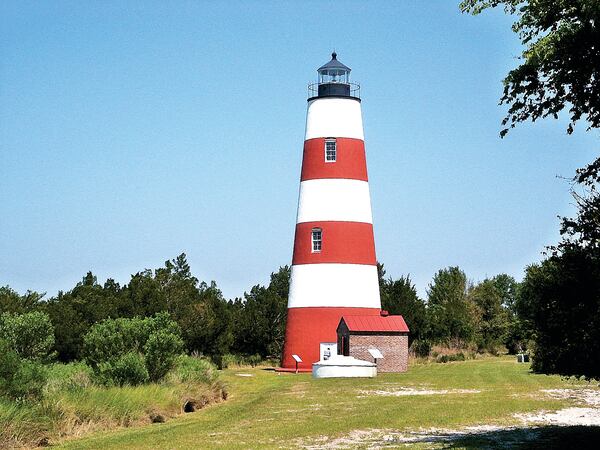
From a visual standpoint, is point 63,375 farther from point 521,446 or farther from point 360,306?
point 360,306

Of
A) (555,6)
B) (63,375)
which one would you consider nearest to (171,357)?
(63,375)

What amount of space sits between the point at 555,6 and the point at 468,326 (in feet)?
196

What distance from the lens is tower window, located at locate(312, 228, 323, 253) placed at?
45.2 meters

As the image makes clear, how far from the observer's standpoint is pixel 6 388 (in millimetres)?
19578

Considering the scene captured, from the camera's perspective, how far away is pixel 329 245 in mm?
44969

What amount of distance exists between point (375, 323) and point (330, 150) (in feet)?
29.3

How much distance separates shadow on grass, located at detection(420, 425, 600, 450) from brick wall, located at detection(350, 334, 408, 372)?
2452cm

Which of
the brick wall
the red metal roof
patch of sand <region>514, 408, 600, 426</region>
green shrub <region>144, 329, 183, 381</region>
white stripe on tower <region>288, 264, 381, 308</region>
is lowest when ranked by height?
patch of sand <region>514, 408, 600, 426</region>

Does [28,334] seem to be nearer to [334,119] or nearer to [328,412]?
[328,412]

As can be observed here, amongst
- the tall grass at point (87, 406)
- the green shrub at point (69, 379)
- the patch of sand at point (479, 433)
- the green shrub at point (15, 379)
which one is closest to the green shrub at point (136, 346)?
the green shrub at point (69, 379)

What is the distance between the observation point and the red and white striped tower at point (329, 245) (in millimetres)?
44938

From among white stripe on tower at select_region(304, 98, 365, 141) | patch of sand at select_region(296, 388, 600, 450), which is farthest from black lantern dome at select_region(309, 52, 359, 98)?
patch of sand at select_region(296, 388, 600, 450)

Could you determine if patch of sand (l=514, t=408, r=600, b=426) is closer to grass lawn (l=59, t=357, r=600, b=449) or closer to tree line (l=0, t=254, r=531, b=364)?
grass lawn (l=59, t=357, r=600, b=449)

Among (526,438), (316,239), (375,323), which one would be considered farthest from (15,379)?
(375,323)
